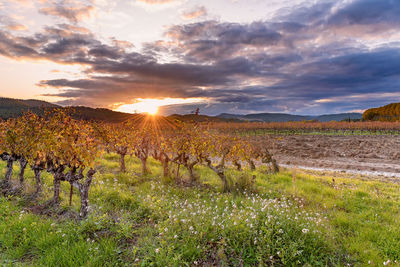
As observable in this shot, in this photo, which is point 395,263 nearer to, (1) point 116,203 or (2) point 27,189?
(1) point 116,203

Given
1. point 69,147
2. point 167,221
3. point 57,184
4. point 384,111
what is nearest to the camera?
point 167,221

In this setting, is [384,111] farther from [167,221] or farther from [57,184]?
[57,184]

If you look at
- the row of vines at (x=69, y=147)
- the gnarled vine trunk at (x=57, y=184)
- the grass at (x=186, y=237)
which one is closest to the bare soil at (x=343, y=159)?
the row of vines at (x=69, y=147)

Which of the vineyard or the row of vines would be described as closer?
the vineyard

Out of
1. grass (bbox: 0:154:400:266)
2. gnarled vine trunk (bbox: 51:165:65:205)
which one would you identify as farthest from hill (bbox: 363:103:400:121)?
gnarled vine trunk (bbox: 51:165:65:205)

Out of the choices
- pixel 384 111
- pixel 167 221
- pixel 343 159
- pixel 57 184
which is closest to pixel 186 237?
pixel 167 221

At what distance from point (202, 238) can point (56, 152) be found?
5518 millimetres

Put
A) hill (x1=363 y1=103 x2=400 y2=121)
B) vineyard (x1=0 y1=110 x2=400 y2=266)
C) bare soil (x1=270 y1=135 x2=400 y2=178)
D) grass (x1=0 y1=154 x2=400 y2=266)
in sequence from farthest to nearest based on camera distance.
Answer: hill (x1=363 y1=103 x2=400 y2=121) < bare soil (x1=270 y1=135 x2=400 y2=178) < vineyard (x1=0 y1=110 x2=400 y2=266) < grass (x1=0 y1=154 x2=400 y2=266)

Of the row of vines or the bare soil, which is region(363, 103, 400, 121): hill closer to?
the bare soil

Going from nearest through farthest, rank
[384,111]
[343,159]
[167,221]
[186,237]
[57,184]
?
[186,237] → [167,221] → [57,184] → [343,159] → [384,111]

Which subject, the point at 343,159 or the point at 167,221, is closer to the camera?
the point at 167,221

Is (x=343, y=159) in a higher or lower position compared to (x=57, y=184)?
lower

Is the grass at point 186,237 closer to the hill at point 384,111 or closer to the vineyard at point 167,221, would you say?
the vineyard at point 167,221

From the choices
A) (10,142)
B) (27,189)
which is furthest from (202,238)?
(10,142)
